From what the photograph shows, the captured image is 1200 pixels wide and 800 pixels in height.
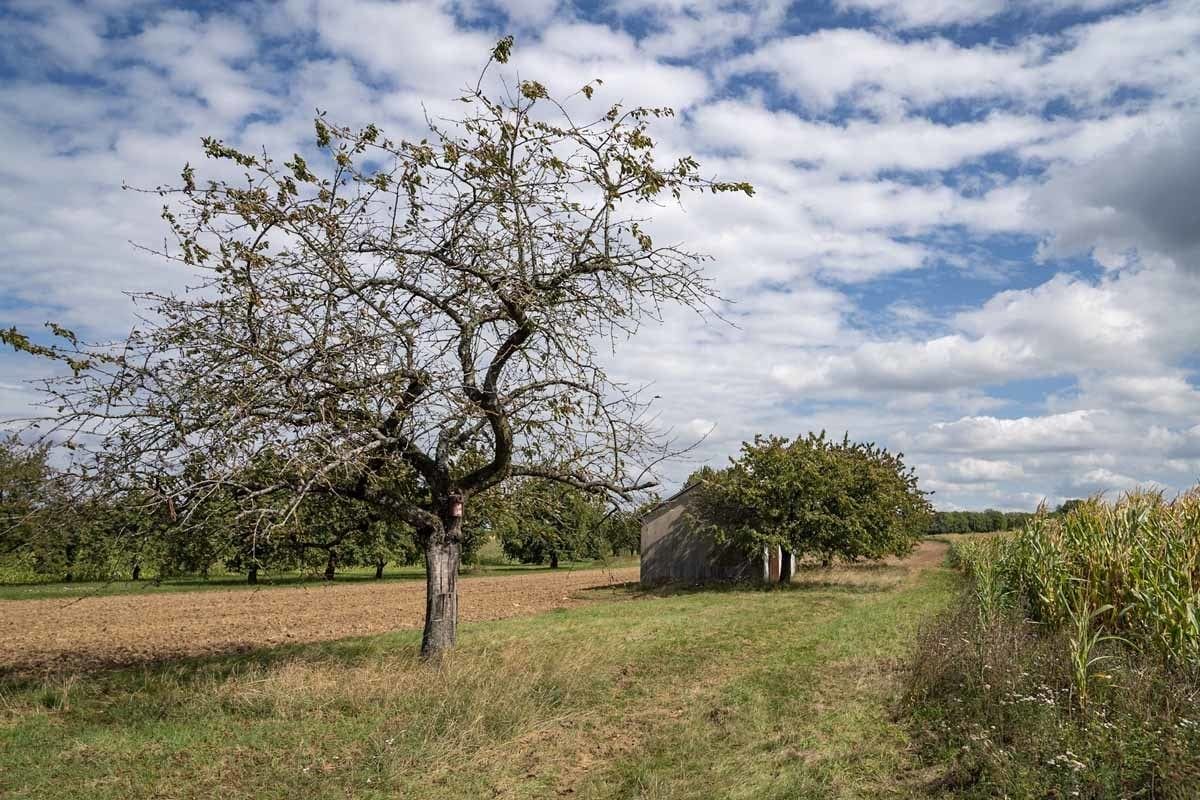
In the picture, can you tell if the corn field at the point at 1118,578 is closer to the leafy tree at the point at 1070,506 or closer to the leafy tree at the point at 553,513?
the leafy tree at the point at 1070,506

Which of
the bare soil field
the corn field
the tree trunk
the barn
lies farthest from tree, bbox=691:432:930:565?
the tree trunk

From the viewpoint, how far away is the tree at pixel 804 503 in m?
26.1

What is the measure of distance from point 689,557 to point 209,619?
58.5 ft

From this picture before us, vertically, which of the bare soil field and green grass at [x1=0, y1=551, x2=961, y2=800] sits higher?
green grass at [x1=0, y1=551, x2=961, y2=800]

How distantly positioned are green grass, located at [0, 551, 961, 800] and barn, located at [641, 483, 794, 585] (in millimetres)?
17116

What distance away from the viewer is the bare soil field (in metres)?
14.6

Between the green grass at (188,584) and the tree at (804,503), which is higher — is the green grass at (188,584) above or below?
below

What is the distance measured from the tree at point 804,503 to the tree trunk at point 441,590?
51.0 feet

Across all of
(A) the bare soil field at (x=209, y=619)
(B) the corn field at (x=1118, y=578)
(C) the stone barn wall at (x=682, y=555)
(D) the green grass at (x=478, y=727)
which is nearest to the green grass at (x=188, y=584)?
(A) the bare soil field at (x=209, y=619)

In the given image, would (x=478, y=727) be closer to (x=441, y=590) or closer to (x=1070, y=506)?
(x=441, y=590)

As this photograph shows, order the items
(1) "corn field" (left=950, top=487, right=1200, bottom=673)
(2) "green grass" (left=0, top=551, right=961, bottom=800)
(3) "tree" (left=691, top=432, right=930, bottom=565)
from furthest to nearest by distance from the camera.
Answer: (3) "tree" (left=691, top=432, right=930, bottom=565) → (1) "corn field" (left=950, top=487, right=1200, bottom=673) → (2) "green grass" (left=0, top=551, right=961, bottom=800)

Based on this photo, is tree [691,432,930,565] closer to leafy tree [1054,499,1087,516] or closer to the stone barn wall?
the stone barn wall

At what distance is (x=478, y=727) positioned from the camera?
24.8ft

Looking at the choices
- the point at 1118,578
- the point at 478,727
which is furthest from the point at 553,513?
the point at 1118,578
